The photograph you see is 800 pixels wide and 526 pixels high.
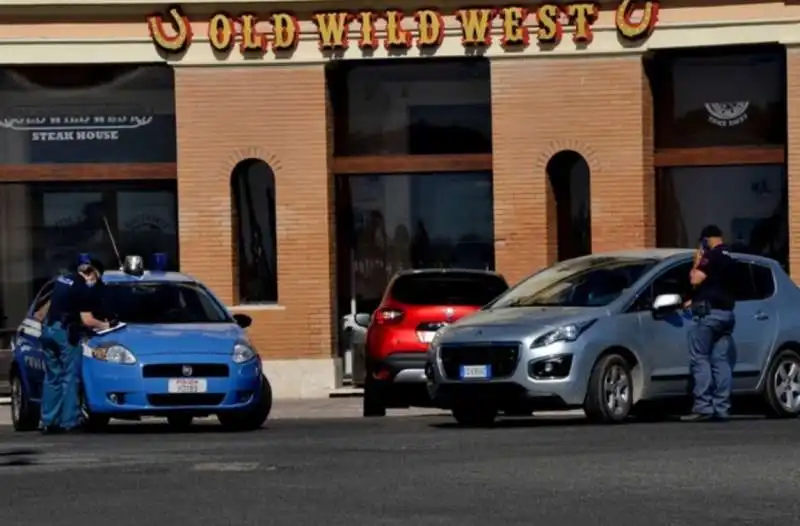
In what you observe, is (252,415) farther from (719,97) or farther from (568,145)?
(719,97)

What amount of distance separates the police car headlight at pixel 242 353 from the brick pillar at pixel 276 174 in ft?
29.5

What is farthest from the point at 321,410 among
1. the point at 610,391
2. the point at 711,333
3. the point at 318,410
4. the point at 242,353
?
the point at 610,391

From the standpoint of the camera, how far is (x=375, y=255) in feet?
100

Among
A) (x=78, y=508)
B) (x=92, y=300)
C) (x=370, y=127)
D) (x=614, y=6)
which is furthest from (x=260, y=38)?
(x=78, y=508)

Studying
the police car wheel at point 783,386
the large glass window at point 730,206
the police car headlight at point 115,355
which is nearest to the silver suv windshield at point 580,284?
the police car wheel at point 783,386

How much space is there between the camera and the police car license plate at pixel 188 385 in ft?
66.4

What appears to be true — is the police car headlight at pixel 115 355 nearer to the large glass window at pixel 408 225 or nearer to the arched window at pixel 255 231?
the arched window at pixel 255 231

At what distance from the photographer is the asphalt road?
12.1m

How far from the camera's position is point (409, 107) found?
30.3 m

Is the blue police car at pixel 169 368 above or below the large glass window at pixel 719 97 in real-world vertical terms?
below

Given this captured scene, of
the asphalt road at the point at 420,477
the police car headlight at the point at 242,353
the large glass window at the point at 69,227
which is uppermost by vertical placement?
the large glass window at the point at 69,227

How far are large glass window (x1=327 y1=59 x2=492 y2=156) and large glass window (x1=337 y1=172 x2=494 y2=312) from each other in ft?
1.34

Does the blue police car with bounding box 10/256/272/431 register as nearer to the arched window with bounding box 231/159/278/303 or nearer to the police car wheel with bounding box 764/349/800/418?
the police car wheel with bounding box 764/349/800/418

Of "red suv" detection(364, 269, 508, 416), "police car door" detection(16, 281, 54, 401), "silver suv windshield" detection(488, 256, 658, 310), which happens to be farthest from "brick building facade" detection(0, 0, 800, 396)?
"silver suv windshield" detection(488, 256, 658, 310)
